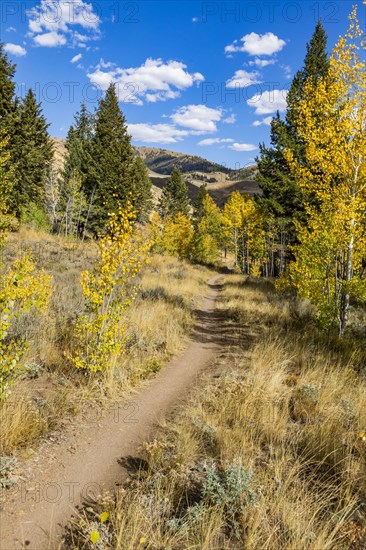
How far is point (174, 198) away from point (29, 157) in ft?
81.9

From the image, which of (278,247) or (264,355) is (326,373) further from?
(278,247)

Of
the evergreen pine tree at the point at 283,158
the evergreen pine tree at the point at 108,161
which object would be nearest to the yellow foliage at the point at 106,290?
the evergreen pine tree at the point at 283,158

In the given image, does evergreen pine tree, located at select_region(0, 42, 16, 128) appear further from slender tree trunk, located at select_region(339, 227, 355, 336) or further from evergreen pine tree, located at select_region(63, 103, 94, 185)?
slender tree trunk, located at select_region(339, 227, 355, 336)

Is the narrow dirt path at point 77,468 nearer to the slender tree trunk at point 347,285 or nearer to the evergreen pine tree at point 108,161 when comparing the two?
the slender tree trunk at point 347,285

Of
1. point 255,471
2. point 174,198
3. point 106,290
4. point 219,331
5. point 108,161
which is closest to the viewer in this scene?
point 255,471

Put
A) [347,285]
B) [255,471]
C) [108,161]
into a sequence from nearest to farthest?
[255,471]
[347,285]
[108,161]

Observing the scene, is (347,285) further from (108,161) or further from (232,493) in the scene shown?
(108,161)

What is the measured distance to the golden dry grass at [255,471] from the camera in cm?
290

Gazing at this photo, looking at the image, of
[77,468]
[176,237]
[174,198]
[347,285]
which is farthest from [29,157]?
[77,468]

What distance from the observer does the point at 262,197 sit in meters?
24.3

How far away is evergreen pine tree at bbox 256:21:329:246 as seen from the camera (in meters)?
21.4

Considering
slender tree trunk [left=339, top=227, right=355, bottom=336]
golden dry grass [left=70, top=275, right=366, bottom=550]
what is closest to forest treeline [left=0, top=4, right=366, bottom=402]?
slender tree trunk [left=339, top=227, right=355, bottom=336]

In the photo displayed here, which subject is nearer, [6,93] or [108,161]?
[6,93]

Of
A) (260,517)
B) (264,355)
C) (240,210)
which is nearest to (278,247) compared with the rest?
(240,210)
